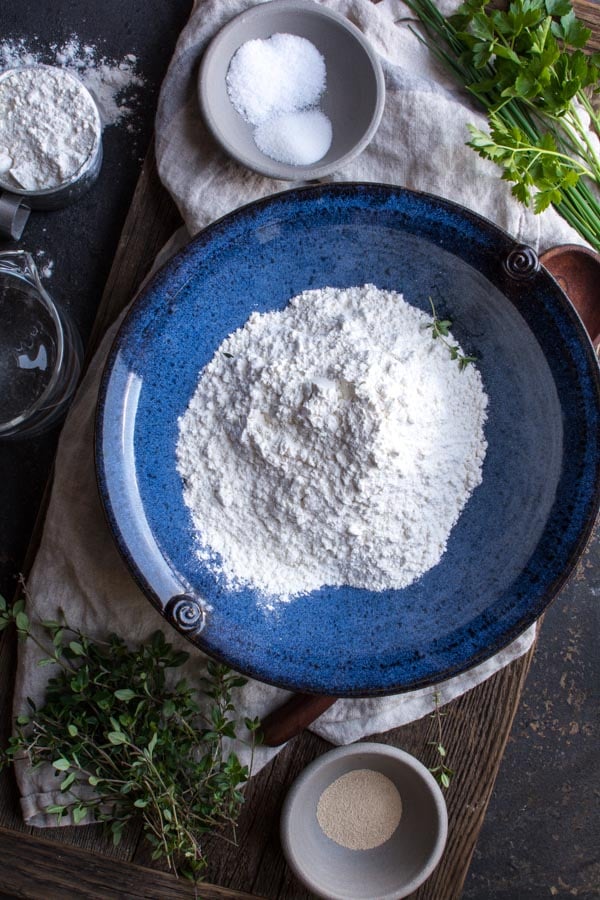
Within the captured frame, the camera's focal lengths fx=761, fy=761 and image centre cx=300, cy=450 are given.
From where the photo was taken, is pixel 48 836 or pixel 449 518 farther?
pixel 48 836

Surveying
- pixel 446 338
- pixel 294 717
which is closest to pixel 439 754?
pixel 294 717

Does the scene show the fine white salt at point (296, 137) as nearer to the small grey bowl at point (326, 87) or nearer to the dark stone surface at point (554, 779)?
the small grey bowl at point (326, 87)

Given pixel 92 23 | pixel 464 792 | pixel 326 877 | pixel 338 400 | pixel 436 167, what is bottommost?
pixel 326 877

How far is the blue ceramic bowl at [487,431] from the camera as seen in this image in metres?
1.17

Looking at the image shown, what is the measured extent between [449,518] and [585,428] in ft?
0.83

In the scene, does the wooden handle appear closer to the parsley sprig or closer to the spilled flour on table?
the parsley sprig

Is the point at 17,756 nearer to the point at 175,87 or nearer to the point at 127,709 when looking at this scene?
the point at 127,709

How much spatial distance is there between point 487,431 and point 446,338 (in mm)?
164

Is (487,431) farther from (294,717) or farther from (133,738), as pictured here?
(133,738)

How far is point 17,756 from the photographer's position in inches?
51.3

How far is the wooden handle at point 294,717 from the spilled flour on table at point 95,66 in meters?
1.09

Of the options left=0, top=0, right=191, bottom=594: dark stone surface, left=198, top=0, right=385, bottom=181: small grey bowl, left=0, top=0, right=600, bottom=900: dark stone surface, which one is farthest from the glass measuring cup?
left=0, top=0, right=600, bottom=900: dark stone surface

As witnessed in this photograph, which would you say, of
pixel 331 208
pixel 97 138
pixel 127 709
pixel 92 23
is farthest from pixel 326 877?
pixel 92 23

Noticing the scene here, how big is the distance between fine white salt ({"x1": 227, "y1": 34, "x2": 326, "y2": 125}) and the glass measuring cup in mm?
476
